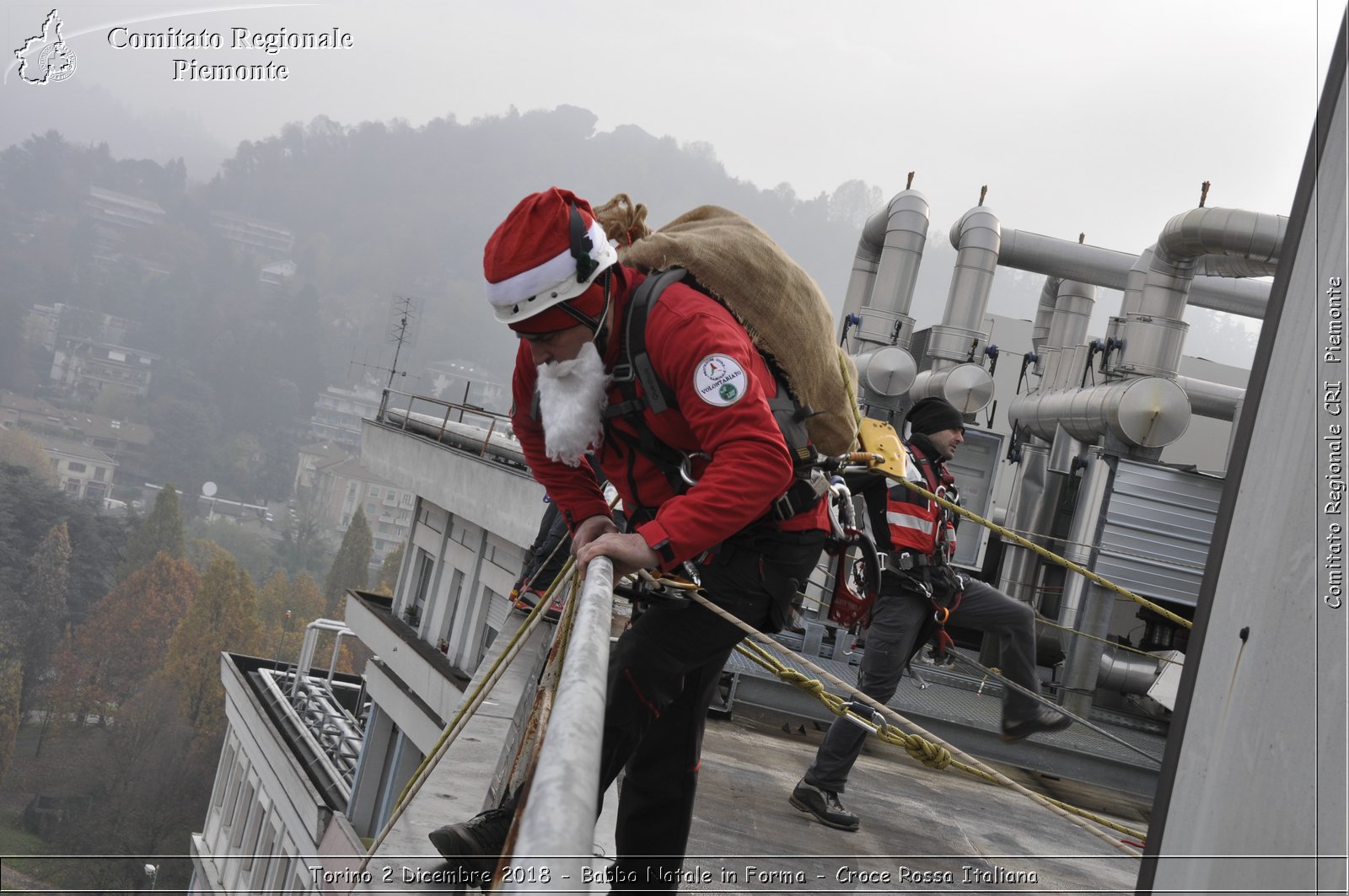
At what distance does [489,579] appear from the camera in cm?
1686

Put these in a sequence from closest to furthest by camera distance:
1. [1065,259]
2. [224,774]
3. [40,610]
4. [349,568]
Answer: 1. [1065,259]
2. [224,774]
3. [40,610]
4. [349,568]

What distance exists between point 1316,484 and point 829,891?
333cm

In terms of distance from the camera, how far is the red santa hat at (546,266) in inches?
109

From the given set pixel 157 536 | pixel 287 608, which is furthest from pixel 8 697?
pixel 287 608

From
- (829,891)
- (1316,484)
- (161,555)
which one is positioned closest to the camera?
(1316,484)

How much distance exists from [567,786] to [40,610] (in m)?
97.7

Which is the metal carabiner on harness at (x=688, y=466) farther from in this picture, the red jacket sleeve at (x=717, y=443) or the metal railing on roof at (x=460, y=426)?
the metal railing on roof at (x=460, y=426)

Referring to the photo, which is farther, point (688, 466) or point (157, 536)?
point (157, 536)

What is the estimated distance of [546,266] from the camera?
2.75 meters

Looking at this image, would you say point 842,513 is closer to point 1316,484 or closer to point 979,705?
point 1316,484

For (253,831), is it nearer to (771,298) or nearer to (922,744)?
(922,744)

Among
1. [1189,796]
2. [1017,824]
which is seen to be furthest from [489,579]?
[1189,796]

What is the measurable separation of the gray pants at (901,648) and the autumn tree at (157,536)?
103065 millimetres

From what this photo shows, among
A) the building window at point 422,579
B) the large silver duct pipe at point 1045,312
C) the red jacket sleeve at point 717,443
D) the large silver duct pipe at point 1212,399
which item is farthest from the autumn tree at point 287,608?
the red jacket sleeve at point 717,443
